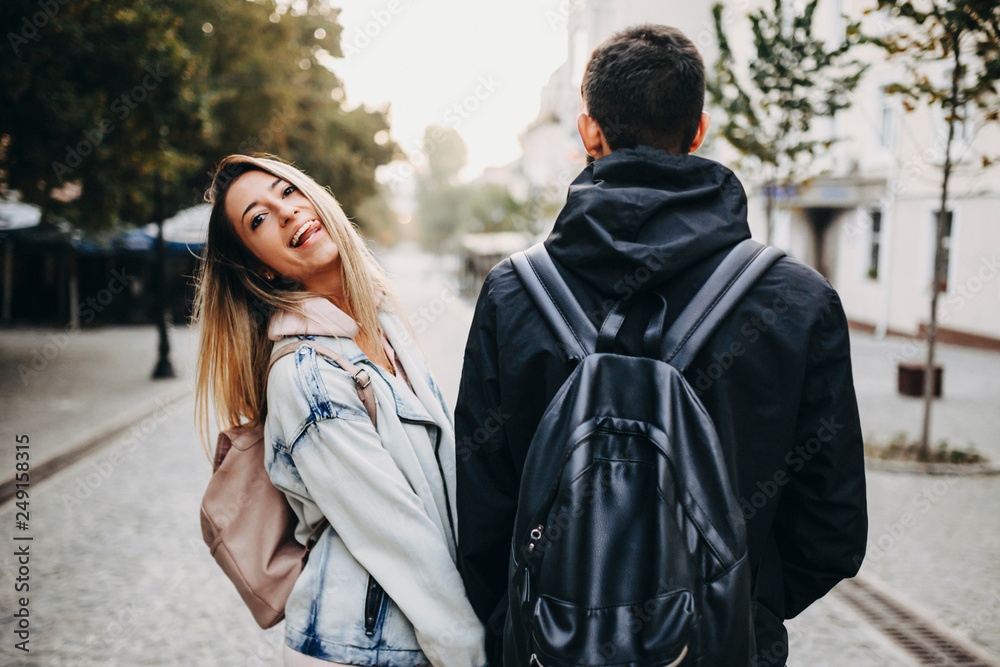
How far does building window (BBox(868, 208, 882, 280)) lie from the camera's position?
64.4 feet

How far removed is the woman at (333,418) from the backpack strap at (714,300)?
2.38ft

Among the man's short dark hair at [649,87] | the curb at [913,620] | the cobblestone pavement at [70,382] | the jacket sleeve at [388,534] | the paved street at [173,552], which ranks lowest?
the cobblestone pavement at [70,382]

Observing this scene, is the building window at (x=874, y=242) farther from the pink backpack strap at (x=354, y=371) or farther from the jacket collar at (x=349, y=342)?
the pink backpack strap at (x=354, y=371)

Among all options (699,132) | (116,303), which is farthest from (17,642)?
(116,303)

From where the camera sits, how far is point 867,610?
429 centimetres

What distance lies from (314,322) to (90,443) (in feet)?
25.1

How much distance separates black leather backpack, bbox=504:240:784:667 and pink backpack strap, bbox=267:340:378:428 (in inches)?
23.8

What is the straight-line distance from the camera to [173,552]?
5.19m

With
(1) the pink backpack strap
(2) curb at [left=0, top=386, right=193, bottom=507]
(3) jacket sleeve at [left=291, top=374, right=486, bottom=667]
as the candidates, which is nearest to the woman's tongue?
(1) the pink backpack strap

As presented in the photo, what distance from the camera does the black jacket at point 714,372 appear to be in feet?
4.49

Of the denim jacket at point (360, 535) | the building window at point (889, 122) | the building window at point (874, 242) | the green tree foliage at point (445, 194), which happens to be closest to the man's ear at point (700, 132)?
the denim jacket at point (360, 535)

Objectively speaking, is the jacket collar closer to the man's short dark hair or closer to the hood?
the hood

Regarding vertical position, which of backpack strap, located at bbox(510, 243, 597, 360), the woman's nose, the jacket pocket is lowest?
the jacket pocket

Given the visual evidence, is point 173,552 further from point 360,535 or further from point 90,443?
point 360,535
